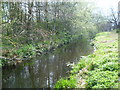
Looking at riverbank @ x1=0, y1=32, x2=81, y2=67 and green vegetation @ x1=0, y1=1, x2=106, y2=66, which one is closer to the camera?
riverbank @ x1=0, y1=32, x2=81, y2=67

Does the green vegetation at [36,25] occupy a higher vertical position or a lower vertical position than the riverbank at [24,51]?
higher

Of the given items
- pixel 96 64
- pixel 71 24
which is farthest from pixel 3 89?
pixel 71 24

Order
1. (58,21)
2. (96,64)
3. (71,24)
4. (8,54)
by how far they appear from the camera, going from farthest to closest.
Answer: (71,24) < (58,21) < (8,54) < (96,64)

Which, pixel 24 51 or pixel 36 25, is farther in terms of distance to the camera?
pixel 36 25

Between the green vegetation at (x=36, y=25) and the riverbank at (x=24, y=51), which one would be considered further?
the green vegetation at (x=36, y=25)

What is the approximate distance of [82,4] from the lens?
38.5 m

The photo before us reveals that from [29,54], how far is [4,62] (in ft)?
13.6

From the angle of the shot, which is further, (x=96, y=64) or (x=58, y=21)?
(x=58, y=21)

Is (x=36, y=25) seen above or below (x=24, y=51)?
above

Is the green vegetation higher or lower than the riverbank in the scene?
higher

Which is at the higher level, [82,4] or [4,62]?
[82,4]

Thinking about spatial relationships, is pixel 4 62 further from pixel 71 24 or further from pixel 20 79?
pixel 71 24

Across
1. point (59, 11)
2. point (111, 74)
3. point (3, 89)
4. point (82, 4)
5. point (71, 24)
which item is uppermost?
point (82, 4)

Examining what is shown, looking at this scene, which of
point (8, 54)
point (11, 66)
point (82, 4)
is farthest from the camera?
point (82, 4)
